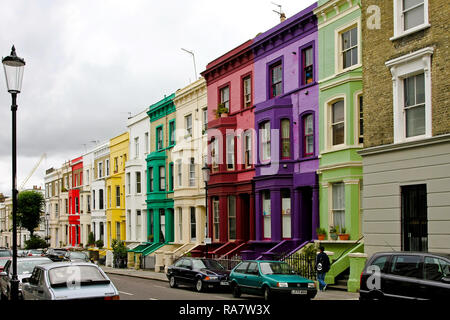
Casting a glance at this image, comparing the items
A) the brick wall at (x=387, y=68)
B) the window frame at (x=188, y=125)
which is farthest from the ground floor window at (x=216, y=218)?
the brick wall at (x=387, y=68)

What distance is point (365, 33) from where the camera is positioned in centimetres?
2236

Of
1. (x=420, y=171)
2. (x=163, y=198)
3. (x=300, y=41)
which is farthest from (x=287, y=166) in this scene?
(x=163, y=198)

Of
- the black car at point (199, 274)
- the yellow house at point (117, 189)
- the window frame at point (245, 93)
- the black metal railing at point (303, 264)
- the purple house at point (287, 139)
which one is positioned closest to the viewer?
the black car at point (199, 274)

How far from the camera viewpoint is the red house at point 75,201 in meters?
67.5

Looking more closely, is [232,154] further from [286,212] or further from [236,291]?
[236,291]

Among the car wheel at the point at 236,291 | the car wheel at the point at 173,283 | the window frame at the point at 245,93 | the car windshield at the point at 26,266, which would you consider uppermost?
the window frame at the point at 245,93

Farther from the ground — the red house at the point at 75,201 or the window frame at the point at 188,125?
the window frame at the point at 188,125

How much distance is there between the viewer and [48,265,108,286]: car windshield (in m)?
14.1

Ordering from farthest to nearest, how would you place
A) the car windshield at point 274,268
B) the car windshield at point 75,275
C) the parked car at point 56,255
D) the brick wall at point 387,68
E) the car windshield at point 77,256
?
the parked car at point 56,255
the car windshield at point 77,256
the car windshield at point 274,268
the brick wall at point 387,68
the car windshield at point 75,275

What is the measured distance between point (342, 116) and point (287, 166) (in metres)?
4.40

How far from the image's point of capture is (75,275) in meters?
14.2

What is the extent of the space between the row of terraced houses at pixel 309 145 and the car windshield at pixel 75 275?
10405 millimetres

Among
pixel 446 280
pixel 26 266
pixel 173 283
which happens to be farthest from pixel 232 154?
pixel 446 280

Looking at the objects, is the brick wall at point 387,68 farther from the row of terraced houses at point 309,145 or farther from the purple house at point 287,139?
the purple house at point 287,139
